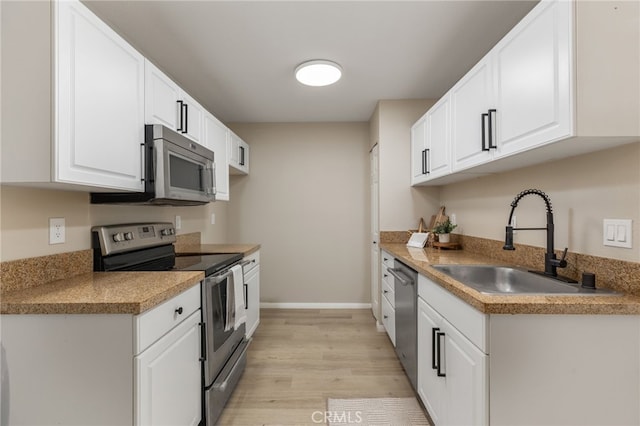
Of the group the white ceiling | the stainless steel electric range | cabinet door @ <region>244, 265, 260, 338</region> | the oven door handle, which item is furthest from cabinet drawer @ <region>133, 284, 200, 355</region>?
the white ceiling

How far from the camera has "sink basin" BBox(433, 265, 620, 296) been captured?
157 cm

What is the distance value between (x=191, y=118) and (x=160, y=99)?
45 centimetres

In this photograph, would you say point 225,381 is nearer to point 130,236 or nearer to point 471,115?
point 130,236

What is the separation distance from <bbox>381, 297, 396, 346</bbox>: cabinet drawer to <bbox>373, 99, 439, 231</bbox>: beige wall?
778 mm

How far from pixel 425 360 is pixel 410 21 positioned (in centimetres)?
203

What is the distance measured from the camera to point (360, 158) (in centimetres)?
392

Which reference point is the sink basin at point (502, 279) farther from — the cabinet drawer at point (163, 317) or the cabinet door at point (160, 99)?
the cabinet door at point (160, 99)

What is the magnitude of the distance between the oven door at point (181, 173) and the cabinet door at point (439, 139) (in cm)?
181

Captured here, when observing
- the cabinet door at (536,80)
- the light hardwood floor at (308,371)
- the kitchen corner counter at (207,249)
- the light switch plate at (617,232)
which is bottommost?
the light hardwood floor at (308,371)

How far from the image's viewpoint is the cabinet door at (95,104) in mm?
1191

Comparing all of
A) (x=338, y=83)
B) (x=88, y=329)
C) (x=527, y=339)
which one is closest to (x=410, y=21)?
(x=338, y=83)

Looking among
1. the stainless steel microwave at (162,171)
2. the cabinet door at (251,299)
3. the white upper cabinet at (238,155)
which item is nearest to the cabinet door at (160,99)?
the stainless steel microwave at (162,171)

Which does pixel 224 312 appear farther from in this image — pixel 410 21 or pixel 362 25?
pixel 410 21
